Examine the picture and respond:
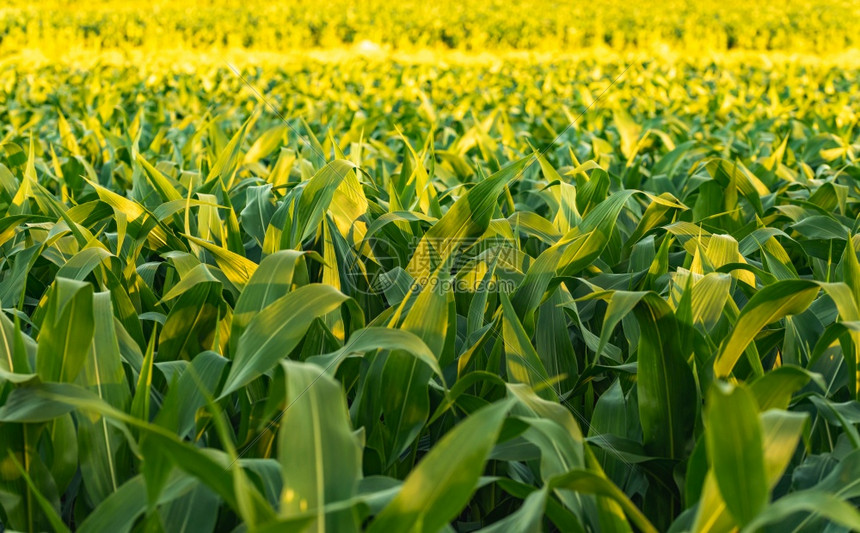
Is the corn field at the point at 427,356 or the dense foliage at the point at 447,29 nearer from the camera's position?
the corn field at the point at 427,356

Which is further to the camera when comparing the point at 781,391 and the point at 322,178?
the point at 322,178

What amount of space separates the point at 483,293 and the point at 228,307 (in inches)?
18.8

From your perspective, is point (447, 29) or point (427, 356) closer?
point (427, 356)

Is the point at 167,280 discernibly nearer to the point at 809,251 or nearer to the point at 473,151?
the point at 809,251

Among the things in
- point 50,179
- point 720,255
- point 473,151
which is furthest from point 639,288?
point 50,179

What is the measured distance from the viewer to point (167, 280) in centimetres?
156

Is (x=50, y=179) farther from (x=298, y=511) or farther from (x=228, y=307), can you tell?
(x=298, y=511)

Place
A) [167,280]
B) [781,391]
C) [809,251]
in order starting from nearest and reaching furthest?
[781,391], [167,280], [809,251]

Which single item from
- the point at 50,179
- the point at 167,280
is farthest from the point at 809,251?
the point at 50,179

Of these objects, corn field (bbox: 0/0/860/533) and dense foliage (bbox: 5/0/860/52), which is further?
dense foliage (bbox: 5/0/860/52)

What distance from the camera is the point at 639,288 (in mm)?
1562

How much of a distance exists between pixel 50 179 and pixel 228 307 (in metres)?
1.60

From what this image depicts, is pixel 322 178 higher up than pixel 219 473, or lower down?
higher up

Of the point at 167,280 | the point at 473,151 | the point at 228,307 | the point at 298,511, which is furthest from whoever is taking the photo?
the point at 473,151
